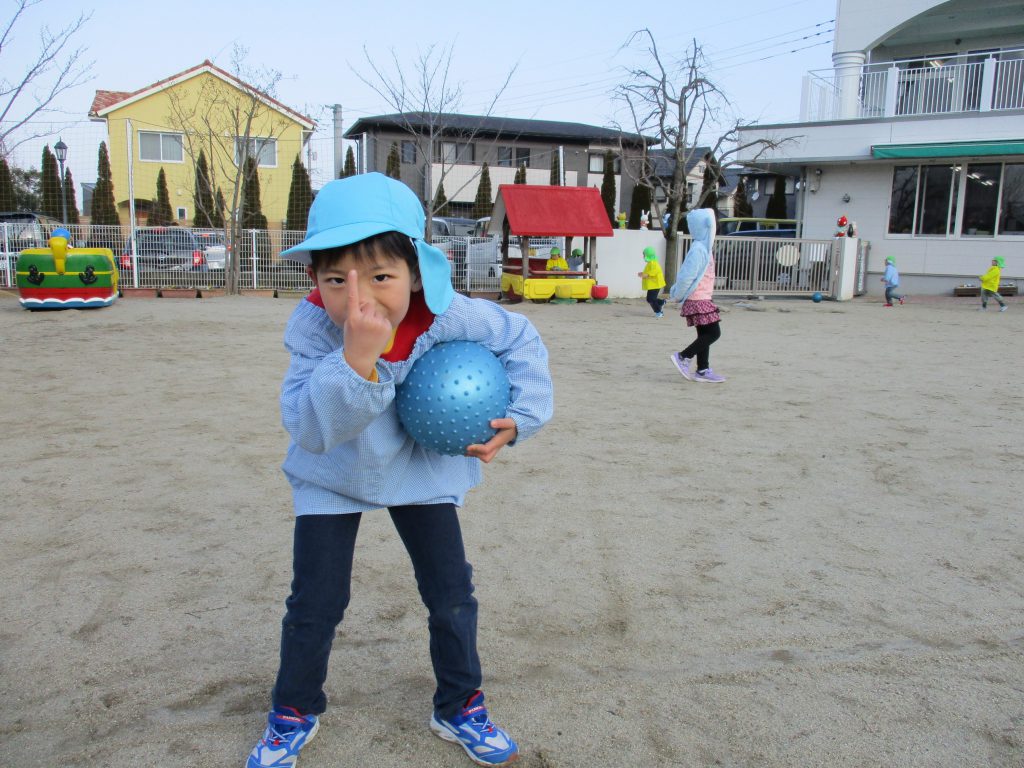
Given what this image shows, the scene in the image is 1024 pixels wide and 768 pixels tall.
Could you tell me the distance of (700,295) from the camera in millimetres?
7953

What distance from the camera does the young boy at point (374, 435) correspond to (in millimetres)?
1878

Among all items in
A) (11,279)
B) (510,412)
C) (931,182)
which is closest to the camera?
(510,412)

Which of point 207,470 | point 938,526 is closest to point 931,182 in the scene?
point 938,526

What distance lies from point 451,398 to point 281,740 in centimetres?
102

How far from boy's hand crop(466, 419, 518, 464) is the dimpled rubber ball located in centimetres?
2

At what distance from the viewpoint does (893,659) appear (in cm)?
275

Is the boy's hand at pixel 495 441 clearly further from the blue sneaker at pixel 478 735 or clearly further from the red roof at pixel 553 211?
the red roof at pixel 553 211

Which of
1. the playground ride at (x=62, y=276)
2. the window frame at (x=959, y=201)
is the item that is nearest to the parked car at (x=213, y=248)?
the playground ride at (x=62, y=276)

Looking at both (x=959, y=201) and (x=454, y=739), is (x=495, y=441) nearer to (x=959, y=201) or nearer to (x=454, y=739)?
(x=454, y=739)

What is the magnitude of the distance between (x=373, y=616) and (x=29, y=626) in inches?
47.5

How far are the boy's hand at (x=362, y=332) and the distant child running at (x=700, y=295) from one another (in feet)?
20.3

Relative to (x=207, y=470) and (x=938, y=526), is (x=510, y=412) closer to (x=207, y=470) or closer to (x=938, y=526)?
(x=938, y=526)

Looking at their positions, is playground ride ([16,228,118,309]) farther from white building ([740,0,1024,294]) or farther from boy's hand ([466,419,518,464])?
white building ([740,0,1024,294])

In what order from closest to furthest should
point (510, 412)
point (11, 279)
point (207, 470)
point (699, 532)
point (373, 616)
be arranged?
point (510, 412)
point (373, 616)
point (699, 532)
point (207, 470)
point (11, 279)
